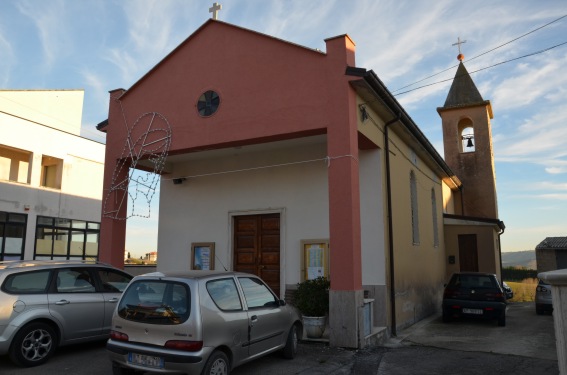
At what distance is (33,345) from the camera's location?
6.84 m

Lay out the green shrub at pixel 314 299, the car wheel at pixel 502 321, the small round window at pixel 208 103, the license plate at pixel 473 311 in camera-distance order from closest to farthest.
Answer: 1. the green shrub at pixel 314 299
2. the small round window at pixel 208 103
3. the car wheel at pixel 502 321
4. the license plate at pixel 473 311

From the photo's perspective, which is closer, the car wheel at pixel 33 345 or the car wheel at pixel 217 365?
the car wheel at pixel 217 365

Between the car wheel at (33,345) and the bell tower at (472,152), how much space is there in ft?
62.3

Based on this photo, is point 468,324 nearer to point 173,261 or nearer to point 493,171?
point 173,261

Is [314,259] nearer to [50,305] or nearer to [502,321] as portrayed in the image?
[502,321]

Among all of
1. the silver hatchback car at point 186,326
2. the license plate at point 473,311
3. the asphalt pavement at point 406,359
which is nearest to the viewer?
the silver hatchback car at point 186,326

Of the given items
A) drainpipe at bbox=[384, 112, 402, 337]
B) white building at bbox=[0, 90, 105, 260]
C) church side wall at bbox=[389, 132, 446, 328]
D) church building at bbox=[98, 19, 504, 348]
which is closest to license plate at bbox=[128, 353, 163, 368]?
church building at bbox=[98, 19, 504, 348]

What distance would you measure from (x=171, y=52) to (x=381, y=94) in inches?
214

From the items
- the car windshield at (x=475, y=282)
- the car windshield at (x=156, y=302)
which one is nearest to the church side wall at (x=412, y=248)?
the car windshield at (x=475, y=282)

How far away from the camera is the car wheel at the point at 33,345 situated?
662cm

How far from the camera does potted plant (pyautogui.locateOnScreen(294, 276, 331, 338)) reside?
8.66m

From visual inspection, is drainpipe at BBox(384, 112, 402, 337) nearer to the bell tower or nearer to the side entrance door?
the side entrance door

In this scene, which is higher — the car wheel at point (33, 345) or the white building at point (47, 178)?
the white building at point (47, 178)

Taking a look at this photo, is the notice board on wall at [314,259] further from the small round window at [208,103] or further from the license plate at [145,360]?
the license plate at [145,360]
